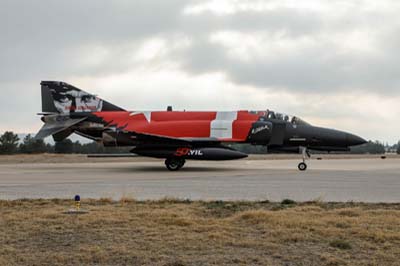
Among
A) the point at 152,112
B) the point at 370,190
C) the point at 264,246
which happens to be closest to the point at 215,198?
the point at 370,190

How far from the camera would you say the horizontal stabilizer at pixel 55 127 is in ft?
82.5

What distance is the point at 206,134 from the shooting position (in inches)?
902

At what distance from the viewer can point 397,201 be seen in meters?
10.5

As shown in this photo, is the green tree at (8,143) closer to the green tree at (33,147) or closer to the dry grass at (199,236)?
the green tree at (33,147)

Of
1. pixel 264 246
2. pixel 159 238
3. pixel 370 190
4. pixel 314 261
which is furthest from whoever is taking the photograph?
pixel 370 190

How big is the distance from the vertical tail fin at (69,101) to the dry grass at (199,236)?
17233 mm

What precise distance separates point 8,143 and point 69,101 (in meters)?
46.4

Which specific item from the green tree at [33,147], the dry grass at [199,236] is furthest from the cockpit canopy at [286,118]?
the green tree at [33,147]

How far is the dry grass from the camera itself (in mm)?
5148

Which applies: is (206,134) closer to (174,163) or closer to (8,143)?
(174,163)

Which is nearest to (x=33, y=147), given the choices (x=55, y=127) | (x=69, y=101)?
(x=69, y=101)

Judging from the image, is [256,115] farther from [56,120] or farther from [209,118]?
[56,120]

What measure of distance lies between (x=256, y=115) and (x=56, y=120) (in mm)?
10576

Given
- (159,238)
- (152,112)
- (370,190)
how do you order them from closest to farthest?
(159,238)
(370,190)
(152,112)
